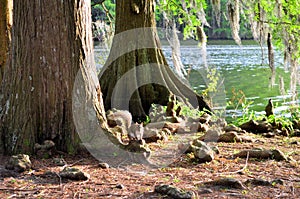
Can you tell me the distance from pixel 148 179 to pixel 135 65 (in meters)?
4.58

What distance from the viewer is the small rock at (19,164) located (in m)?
4.23

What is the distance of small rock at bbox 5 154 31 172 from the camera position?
4.23 meters

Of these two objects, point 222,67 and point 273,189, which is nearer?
point 273,189

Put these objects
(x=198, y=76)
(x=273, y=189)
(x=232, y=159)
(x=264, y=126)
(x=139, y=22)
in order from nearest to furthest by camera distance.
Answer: (x=273, y=189)
(x=232, y=159)
(x=264, y=126)
(x=139, y=22)
(x=198, y=76)

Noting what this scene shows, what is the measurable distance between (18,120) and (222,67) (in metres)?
22.3

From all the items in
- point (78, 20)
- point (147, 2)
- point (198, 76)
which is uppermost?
point (147, 2)

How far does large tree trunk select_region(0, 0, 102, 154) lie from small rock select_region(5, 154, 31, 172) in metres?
0.47

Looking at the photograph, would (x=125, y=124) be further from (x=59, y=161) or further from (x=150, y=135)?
(x=59, y=161)

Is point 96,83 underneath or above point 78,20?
underneath

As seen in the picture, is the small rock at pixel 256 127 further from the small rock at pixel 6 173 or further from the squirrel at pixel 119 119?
the small rock at pixel 6 173

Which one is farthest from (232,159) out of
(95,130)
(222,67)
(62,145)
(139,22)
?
(222,67)

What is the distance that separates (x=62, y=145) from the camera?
4.95 m

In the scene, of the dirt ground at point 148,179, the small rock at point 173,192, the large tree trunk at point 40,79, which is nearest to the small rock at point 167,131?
the dirt ground at point 148,179

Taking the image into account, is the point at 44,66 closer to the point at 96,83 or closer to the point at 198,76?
the point at 96,83
